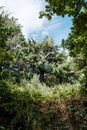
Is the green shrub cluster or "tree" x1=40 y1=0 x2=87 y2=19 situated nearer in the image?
"tree" x1=40 y1=0 x2=87 y2=19

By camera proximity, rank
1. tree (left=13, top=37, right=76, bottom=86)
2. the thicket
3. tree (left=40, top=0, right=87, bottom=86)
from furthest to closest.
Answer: tree (left=13, top=37, right=76, bottom=86), the thicket, tree (left=40, top=0, right=87, bottom=86)

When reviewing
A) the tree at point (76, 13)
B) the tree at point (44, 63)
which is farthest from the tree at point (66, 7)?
the tree at point (44, 63)

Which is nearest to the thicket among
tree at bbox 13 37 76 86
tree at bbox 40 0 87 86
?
tree at bbox 40 0 87 86

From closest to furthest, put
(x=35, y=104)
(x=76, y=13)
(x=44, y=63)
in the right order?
(x=76, y=13) < (x=35, y=104) < (x=44, y=63)

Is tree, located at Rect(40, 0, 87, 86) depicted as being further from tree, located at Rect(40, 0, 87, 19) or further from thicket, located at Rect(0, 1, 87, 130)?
thicket, located at Rect(0, 1, 87, 130)

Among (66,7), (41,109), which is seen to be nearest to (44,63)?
(41,109)

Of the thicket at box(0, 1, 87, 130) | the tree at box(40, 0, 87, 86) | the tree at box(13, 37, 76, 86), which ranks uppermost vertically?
the tree at box(13, 37, 76, 86)

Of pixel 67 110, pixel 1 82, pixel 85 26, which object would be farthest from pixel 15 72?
pixel 85 26

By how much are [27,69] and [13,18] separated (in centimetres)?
871

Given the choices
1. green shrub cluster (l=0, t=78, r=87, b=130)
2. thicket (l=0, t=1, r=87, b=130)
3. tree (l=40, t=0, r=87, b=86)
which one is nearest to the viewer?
tree (l=40, t=0, r=87, b=86)

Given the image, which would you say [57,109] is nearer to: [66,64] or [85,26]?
[85,26]

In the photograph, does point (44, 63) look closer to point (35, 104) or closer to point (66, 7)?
point (35, 104)

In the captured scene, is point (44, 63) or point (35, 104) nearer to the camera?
point (35, 104)

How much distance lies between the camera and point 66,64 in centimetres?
4650
